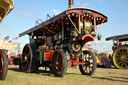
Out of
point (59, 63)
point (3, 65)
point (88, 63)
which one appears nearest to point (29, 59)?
point (59, 63)

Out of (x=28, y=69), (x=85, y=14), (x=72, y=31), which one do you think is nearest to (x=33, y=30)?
(x=28, y=69)

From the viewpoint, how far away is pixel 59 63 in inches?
284

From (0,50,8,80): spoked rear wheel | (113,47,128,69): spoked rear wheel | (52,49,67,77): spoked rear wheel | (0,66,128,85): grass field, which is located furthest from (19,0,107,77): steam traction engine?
(113,47,128,69): spoked rear wheel

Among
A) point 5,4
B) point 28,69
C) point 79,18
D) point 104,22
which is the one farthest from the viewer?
point 28,69

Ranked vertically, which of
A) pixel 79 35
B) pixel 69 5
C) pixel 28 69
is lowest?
pixel 28 69

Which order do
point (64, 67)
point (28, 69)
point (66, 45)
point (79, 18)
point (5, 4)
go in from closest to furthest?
point (5, 4), point (64, 67), point (79, 18), point (66, 45), point (28, 69)

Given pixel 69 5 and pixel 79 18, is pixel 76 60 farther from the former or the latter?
pixel 69 5

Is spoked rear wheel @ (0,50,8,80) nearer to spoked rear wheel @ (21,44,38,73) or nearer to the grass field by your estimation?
the grass field

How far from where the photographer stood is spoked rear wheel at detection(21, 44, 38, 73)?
912cm

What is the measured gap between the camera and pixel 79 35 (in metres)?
7.37

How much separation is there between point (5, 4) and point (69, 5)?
426 cm

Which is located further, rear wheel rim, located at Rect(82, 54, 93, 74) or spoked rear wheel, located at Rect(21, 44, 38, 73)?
spoked rear wheel, located at Rect(21, 44, 38, 73)

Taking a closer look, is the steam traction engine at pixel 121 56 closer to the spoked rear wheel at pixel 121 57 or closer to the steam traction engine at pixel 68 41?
the spoked rear wheel at pixel 121 57

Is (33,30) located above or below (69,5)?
below
